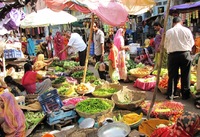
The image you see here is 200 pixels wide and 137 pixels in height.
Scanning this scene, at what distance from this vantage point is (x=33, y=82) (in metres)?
6.03

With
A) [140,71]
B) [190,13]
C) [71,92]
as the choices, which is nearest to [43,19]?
[71,92]

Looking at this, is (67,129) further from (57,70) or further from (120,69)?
(57,70)

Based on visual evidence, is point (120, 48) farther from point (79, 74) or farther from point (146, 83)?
point (79, 74)

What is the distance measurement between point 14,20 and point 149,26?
9.87 metres

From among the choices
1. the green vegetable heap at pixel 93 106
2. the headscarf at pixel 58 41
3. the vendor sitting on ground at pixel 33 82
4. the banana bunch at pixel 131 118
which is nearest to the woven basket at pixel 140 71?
the green vegetable heap at pixel 93 106

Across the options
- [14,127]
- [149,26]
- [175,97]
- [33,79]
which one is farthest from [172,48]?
[149,26]

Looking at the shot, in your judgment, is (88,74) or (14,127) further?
(88,74)

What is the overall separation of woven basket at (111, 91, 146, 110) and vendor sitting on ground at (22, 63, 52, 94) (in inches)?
77.0

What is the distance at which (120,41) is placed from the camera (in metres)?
7.50

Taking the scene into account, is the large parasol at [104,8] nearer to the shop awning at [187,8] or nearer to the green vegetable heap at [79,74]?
the green vegetable heap at [79,74]

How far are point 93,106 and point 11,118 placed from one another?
6.55 feet

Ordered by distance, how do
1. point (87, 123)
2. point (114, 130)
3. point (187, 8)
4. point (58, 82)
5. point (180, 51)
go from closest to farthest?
point (114, 130), point (87, 123), point (180, 51), point (58, 82), point (187, 8)

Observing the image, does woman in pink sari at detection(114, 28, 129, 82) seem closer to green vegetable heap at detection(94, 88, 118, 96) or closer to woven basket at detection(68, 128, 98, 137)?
green vegetable heap at detection(94, 88, 118, 96)

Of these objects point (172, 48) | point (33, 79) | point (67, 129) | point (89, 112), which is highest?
point (172, 48)
